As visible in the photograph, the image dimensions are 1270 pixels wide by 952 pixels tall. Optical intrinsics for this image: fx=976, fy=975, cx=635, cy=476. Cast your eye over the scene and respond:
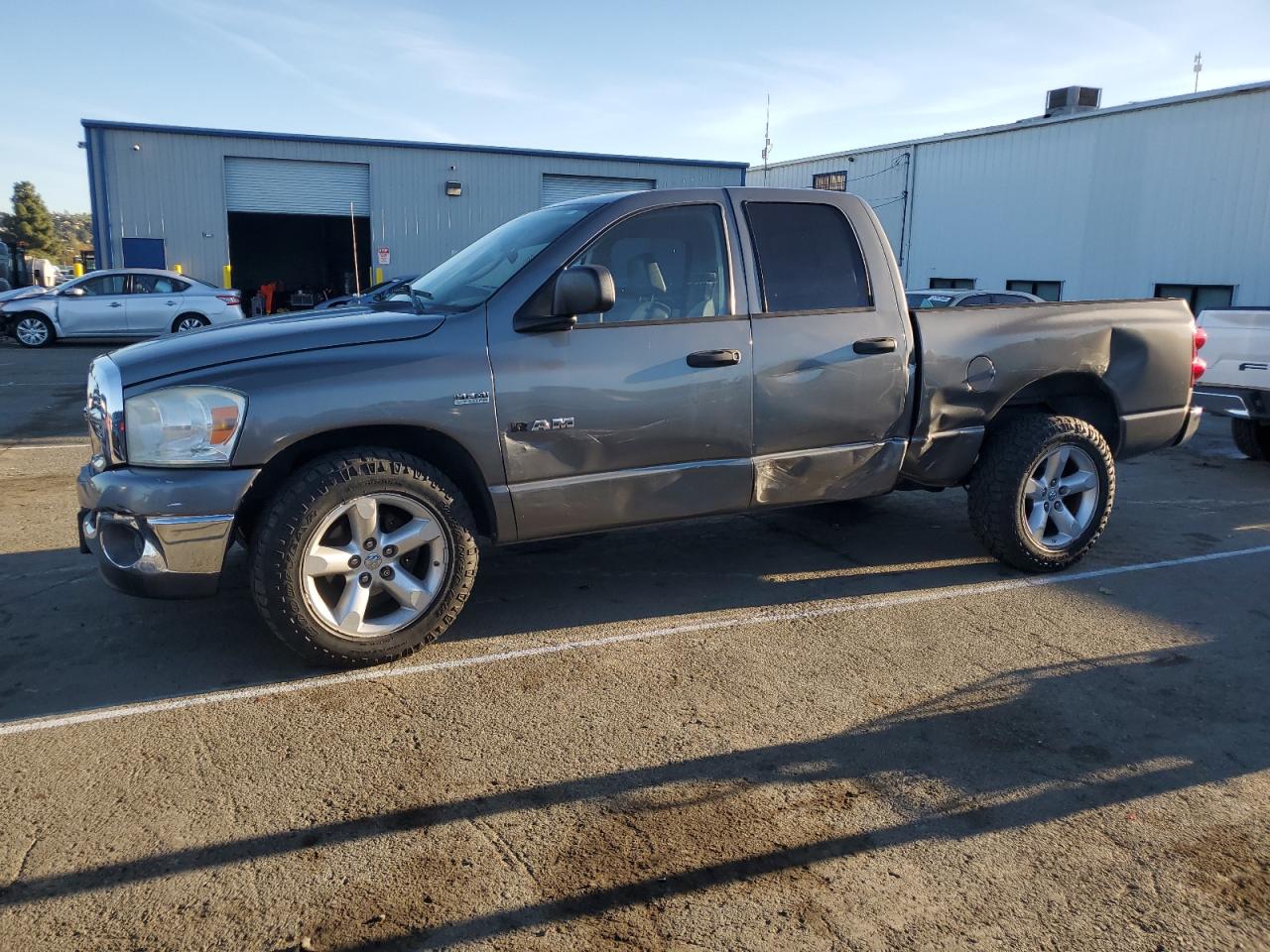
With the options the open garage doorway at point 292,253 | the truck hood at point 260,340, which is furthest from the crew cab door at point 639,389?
the open garage doorway at point 292,253

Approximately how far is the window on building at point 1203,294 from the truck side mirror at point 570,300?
1881cm

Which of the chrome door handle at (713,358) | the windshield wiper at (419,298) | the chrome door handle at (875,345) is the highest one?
the windshield wiper at (419,298)

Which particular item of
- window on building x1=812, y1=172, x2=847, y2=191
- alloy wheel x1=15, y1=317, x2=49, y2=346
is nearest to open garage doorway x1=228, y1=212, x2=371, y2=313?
alloy wheel x1=15, y1=317, x2=49, y2=346

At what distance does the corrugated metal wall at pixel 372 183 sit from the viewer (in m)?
23.4

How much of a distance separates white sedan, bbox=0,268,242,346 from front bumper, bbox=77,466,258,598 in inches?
672

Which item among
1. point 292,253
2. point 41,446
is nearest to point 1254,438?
point 41,446

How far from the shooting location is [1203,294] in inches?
779

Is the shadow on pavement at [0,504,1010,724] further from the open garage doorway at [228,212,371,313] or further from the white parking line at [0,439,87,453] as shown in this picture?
the open garage doorway at [228,212,371,313]

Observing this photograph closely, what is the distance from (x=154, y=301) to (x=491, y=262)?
1734cm

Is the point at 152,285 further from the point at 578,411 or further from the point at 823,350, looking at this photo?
the point at 823,350

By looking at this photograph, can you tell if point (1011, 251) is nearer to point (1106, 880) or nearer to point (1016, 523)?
point (1016, 523)

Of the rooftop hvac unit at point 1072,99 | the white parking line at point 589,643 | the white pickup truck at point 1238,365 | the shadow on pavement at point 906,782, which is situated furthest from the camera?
the rooftop hvac unit at point 1072,99

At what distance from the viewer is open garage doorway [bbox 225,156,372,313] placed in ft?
81.0

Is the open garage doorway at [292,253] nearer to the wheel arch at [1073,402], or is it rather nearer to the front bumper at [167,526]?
the wheel arch at [1073,402]
